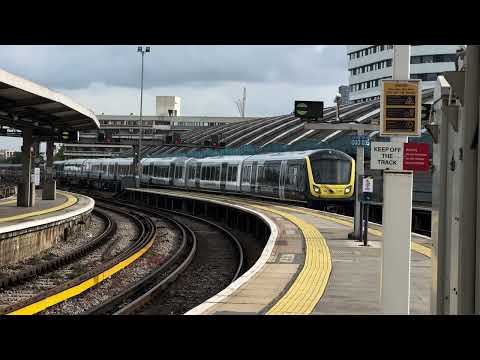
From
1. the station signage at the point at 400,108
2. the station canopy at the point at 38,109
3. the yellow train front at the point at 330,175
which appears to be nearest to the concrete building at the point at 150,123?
the station canopy at the point at 38,109

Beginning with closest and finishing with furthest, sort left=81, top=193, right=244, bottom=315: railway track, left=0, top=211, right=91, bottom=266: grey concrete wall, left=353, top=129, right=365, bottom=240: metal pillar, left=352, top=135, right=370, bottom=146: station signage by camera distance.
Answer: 1. left=81, top=193, right=244, bottom=315: railway track
2. left=352, top=135, right=370, bottom=146: station signage
3. left=0, top=211, right=91, bottom=266: grey concrete wall
4. left=353, top=129, right=365, bottom=240: metal pillar

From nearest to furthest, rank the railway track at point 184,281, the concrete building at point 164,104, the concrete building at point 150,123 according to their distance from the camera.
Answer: the railway track at point 184,281
the concrete building at point 150,123
the concrete building at point 164,104

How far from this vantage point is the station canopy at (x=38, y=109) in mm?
14945

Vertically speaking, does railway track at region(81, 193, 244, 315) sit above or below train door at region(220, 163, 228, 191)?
below

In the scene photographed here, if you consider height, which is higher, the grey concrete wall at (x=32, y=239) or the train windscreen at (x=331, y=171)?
the train windscreen at (x=331, y=171)

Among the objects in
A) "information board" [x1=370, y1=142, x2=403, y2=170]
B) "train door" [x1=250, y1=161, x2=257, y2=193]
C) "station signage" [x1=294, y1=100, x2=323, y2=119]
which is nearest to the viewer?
"information board" [x1=370, y1=142, x2=403, y2=170]

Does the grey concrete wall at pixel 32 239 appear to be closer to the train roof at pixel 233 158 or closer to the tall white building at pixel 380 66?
the train roof at pixel 233 158

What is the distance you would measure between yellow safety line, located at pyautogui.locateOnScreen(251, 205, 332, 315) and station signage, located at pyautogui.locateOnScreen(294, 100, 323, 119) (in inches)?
116

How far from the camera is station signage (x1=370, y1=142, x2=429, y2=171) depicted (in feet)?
20.4

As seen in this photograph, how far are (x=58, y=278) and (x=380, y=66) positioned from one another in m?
76.6

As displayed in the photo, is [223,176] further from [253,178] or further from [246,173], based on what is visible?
[253,178]

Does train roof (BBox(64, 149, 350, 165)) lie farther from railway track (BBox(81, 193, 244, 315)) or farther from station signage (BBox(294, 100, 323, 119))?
station signage (BBox(294, 100, 323, 119))

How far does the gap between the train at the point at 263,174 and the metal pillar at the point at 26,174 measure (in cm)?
1040

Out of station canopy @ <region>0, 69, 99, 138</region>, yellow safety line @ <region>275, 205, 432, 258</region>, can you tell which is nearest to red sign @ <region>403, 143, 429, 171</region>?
yellow safety line @ <region>275, 205, 432, 258</region>
